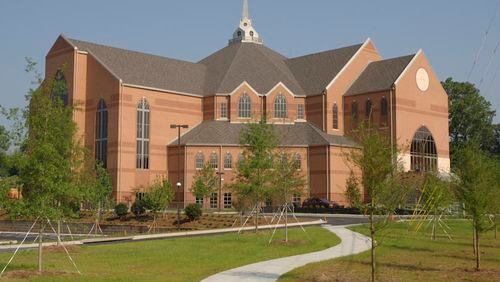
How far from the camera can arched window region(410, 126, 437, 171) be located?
225ft

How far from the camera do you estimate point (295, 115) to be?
7175cm

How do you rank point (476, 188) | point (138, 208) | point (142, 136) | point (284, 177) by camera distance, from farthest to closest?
point (142, 136)
point (138, 208)
point (284, 177)
point (476, 188)

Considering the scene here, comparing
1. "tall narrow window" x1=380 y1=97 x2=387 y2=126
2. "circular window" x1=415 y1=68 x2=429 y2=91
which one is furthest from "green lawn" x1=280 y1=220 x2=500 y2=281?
"circular window" x1=415 y1=68 x2=429 y2=91

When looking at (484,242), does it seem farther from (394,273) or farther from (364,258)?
(394,273)

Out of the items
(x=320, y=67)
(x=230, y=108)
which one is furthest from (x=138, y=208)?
(x=320, y=67)

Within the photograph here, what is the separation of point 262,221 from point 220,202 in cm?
2148

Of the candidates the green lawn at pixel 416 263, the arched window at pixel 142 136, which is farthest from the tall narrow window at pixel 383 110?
the green lawn at pixel 416 263

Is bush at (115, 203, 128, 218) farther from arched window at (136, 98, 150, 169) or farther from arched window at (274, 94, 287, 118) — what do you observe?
arched window at (274, 94, 287, 118)

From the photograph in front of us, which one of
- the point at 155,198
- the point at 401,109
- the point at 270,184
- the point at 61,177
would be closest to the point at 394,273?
the point at 61,177

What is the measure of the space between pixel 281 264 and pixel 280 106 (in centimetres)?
5165

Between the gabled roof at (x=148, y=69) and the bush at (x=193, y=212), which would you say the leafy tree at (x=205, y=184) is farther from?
the gabled roof at (x=148, y=69)

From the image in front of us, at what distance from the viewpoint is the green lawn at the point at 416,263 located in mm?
17984

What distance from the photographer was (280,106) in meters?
71.2

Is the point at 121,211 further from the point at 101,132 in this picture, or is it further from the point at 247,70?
the point at 247,70
